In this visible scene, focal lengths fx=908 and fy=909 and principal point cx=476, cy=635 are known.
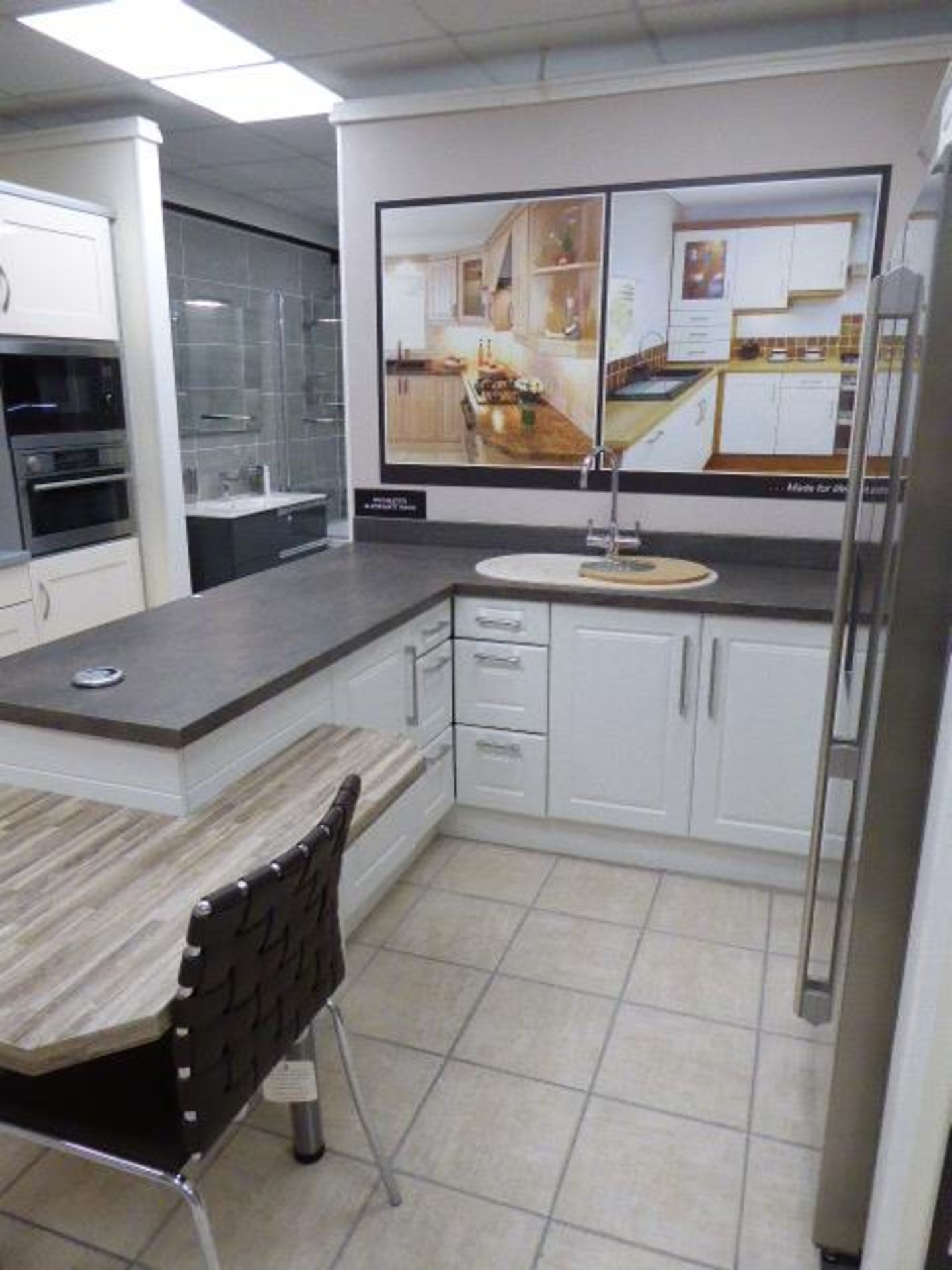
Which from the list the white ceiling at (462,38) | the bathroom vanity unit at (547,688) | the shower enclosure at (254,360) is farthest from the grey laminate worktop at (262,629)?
the shower enclosure at (254,360)

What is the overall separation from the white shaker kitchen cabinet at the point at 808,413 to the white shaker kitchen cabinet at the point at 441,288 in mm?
1123

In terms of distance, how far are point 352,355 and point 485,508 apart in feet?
2.41

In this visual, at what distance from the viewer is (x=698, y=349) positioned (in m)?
2.89

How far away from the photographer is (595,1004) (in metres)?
2.19

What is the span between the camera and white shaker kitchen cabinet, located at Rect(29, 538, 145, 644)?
3.38m

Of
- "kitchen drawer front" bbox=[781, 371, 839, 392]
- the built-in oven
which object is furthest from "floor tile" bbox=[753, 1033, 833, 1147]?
the built-in oven

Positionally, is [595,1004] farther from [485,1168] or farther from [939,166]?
[939,166]

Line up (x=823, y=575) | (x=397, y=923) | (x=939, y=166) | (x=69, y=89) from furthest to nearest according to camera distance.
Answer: (x=69, y=89)
(x=823, y=575)
(x=397, y=923)
(x=939, y=166)

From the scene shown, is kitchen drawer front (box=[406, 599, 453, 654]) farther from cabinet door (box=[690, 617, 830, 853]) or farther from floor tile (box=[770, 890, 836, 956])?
floor tile (box=[770, 890, 836, 956])

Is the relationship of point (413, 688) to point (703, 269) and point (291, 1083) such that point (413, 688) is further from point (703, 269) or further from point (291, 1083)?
point (703, 269)

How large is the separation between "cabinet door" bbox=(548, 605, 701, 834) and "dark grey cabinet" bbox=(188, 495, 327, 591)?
1996mm

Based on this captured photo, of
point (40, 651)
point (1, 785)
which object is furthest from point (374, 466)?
point (1, 785)

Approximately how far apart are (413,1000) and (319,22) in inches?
107

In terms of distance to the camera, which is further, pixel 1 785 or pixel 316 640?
pixel 316 640
